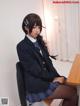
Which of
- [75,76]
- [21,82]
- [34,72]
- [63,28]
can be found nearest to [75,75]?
[75,76]

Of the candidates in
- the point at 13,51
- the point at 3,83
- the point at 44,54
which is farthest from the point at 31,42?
the point at 3,83

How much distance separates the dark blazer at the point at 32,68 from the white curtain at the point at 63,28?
0.77 meters

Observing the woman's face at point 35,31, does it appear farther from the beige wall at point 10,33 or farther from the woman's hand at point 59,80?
the beige wall at point 10,33

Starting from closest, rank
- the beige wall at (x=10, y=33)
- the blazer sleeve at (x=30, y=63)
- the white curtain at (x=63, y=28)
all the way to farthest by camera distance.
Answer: the blazer sleeve at (x=30, y=63) < the beige wall at (x=10, y=33) < the white curtain at (x=63, y=28)

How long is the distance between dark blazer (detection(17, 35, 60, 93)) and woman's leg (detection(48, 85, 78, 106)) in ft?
0.38

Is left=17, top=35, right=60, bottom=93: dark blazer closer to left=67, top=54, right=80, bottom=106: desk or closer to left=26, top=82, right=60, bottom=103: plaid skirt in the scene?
left=26, top=82, right=60, bottom=103: plaid skirt

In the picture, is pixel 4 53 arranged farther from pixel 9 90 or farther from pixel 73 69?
pixel 73 69

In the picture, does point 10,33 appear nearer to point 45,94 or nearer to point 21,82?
point 21,82

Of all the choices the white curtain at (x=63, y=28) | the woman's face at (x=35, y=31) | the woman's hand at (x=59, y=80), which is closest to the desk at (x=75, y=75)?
the woman's hand at (x=59, y=80)

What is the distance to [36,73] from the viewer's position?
2.24 metres

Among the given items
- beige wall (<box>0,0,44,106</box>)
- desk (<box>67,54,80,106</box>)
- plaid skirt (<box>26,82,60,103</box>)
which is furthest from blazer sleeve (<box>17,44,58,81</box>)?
beige wall (<box>0,0,44,106</box>)

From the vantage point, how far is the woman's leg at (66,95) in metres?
2.26

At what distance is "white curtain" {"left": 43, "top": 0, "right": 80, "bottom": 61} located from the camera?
292 centimetres

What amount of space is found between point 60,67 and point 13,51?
59cm
